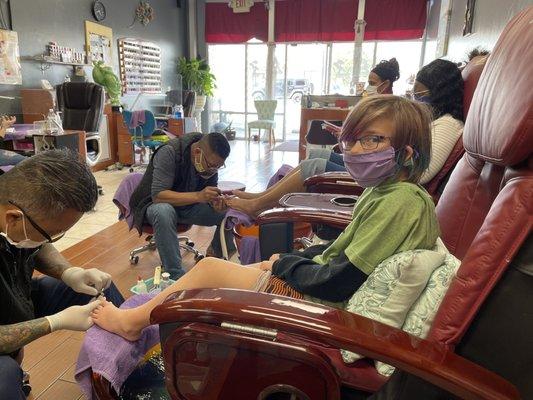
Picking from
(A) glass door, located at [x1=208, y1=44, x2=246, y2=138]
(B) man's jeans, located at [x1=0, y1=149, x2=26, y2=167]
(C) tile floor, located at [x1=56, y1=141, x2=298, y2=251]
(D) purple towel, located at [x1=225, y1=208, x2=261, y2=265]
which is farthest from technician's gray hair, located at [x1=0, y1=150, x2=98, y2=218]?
(A) glass door, located at [x1=208, y1=44, x2=246, y2=138]

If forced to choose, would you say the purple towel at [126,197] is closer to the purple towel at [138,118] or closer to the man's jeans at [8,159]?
the man's jeans at [8,159]

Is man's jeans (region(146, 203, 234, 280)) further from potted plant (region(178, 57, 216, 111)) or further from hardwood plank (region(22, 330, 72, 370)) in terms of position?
potted plant (region(178, 57, 216, 111))

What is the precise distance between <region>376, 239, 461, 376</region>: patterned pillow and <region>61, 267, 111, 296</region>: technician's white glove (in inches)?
35.8

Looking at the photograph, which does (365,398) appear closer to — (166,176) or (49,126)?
(166,176)

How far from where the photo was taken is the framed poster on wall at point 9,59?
410cm

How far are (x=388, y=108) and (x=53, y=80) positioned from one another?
5.14 m

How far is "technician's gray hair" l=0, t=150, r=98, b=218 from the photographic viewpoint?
0.88m

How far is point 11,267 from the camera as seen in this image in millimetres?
1020

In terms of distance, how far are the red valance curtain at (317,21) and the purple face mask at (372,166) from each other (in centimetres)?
702

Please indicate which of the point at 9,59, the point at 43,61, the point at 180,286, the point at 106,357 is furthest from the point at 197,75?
the point at 106,357

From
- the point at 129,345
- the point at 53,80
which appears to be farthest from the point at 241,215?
the point at 53,80

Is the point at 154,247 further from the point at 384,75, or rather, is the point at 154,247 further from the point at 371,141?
the point at 384,75

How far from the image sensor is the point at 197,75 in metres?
7.99

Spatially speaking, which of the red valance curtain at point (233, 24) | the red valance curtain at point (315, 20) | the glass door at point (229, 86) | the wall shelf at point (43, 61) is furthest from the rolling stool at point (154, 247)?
the glass door at point (229, 86)
